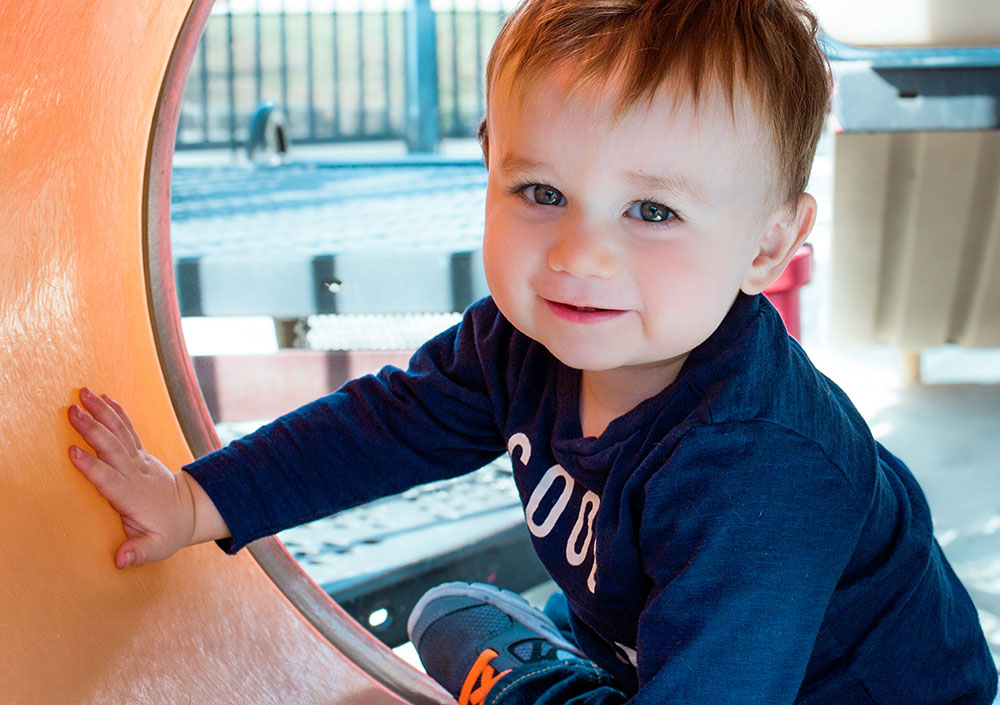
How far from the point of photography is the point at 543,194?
652 mm

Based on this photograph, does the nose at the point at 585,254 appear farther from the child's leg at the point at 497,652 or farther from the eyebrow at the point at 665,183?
the child's leg at the point at 497,652

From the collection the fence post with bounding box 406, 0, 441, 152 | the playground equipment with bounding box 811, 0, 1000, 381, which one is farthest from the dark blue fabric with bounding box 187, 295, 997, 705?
the fence post with bounding box 406, 0, 441, 152

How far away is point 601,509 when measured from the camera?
686mm

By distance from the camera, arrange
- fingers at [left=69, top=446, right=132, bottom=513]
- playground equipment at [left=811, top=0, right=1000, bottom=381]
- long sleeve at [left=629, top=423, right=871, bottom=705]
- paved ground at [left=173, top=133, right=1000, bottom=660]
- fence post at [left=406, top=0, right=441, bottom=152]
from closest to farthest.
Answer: long sleeve at [left=629, top=423, right=871, bottom=705]
fingers at [left=69, top=446, right=132, bottom=513]
paved ground at [left=173, top=133, right=1000, bottom=660]
playground equipment at [left=811, top=0, right=1000, bottom=381]
fence post at [left=406, top=0, right=441, bottom=152]

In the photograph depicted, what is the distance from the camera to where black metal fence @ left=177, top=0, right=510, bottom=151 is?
536cm

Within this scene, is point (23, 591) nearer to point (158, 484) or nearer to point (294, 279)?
point (158, 484)

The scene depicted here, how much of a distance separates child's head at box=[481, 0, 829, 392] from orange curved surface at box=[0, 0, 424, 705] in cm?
30

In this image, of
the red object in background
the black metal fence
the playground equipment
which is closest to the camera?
the red object in background

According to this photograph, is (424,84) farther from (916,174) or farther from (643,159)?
(643,159)

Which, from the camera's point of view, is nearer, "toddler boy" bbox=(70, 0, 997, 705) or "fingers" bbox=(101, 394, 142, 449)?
"toddler boy" bbox=(70, 0, 997, 705)

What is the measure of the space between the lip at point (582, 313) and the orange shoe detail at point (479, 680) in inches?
14.2

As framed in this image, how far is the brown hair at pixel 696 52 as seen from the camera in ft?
1.98

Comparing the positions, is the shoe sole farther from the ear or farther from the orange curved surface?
the ear

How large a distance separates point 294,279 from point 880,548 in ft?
4.06
